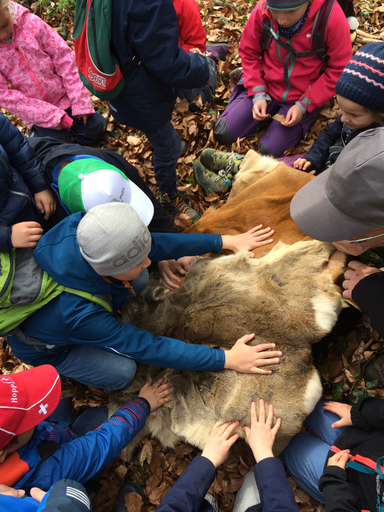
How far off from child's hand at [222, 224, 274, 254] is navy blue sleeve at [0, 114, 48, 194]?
208 centimetres

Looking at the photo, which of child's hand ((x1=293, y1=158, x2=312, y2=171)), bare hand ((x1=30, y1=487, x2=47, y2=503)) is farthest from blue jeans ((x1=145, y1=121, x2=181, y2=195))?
bare hand ((x1=30, y1=487, x2=47, y2=503))

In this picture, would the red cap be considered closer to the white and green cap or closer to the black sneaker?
the white and green cap

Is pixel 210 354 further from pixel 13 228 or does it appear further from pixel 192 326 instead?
pixel 13 228

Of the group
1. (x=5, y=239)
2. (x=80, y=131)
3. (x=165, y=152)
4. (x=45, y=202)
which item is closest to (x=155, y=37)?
(x=165, y=152)

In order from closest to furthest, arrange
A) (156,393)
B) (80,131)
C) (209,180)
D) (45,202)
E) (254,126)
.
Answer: (156,393), (45,202), (209,180), (254,126), (80,131)

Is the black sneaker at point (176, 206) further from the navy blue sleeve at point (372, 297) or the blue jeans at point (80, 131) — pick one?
the navy blue sleeve at point (372, 297)

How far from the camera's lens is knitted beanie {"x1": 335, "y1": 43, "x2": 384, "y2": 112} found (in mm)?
2699

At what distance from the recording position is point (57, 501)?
216 cm

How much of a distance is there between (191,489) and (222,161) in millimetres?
4012

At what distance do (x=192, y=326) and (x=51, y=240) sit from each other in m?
1.47

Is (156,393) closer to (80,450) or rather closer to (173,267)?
(80,450)

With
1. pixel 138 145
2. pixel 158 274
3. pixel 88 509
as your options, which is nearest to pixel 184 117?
pixel 138 145

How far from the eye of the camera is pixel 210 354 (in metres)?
2.62

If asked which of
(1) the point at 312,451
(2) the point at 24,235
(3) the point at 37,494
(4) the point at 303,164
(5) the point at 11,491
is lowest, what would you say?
(1) the point at 312,451
